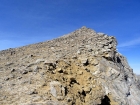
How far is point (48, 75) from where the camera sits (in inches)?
667

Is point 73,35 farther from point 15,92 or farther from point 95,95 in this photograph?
point 15,92

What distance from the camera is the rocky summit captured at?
1495 cm

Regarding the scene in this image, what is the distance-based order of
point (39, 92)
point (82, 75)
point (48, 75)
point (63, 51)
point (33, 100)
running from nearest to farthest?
point (33, 100) → point (39, 92) → point (48, 75) → point (82, 75) → point (63, 51)

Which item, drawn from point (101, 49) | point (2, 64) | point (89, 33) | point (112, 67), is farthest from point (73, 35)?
point (2, 64)

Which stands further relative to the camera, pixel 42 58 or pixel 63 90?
pixel 42 58

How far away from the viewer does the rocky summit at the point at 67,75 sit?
49.0 feet

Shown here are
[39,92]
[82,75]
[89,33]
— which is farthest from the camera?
[89,33]

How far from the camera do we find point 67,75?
18.6 metres

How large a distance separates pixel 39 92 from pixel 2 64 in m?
7.85

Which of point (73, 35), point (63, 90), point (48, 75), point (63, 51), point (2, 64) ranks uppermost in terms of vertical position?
point (73, 35)

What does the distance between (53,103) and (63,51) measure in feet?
32.2

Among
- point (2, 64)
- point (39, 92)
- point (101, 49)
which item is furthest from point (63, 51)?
point (39, 92)

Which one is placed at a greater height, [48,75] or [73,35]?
[73,35]

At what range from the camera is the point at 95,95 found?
58.4 ft
